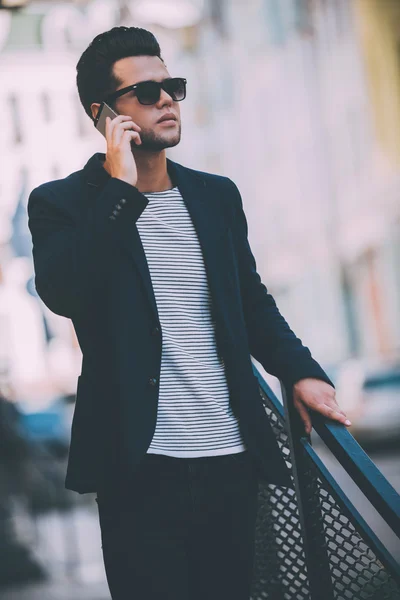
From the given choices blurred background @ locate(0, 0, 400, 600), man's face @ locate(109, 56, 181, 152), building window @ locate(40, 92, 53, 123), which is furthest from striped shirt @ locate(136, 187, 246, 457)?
building window @ locate(40, 92, 53, 123)

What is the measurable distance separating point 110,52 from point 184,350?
0.84 meters

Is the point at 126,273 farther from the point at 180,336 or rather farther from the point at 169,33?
the point at 169,33

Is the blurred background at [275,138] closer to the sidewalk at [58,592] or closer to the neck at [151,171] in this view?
the sidewalk at [58,592]

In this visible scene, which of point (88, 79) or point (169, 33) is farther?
point (169, 33)

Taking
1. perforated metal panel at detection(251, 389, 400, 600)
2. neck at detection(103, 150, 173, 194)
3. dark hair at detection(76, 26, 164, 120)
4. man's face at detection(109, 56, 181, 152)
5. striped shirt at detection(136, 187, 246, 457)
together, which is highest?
dark hair at detection(76, 26, 164, 120)

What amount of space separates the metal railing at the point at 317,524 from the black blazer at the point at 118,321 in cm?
7

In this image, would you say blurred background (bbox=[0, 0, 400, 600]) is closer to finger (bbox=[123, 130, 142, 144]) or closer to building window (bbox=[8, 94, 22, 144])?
building window (bbox=[8, 94, 22, 144])

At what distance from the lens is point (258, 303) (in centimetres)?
240

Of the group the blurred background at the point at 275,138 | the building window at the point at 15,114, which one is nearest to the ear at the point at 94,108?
the blurred background at the point at 275,138

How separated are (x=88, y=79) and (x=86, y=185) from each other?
36 cm

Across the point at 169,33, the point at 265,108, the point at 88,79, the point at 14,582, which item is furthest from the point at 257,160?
the point at 88,79

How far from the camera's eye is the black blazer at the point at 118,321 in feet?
6.58

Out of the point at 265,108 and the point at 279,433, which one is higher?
the point at 265,108

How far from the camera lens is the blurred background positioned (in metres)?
21.3
